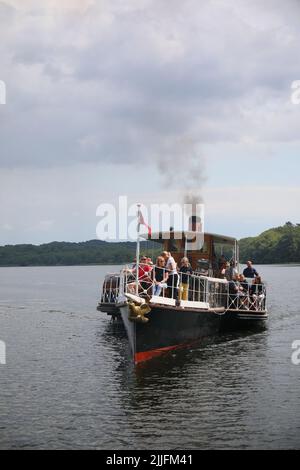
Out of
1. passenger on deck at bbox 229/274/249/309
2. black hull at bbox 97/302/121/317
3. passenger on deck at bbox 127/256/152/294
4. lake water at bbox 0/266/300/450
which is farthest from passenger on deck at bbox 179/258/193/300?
black hull at bbox 97/302/121/317

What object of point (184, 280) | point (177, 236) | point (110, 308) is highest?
point (177, 236)

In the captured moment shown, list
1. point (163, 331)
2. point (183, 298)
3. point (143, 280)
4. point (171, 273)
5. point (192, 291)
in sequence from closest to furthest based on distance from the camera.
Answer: point (143, 280) → point (163, 331) → point (171, 273) → point (183, 298) → point (192, 291)

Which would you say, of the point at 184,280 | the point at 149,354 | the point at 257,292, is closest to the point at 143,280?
the point at 184,280

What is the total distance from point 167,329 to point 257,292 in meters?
10.4

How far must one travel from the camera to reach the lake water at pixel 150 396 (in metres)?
15.3

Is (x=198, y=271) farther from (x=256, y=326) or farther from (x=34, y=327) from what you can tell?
(x=34, y=327)

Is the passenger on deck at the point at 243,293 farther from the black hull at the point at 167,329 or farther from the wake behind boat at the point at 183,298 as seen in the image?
the black hull at the point at 167,329

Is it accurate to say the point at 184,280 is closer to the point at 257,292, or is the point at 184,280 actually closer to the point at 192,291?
the point at 192,291

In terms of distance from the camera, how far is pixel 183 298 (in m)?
26.8

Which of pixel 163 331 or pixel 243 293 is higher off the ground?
pixel 243 293

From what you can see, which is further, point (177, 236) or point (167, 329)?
point (177, 236)
